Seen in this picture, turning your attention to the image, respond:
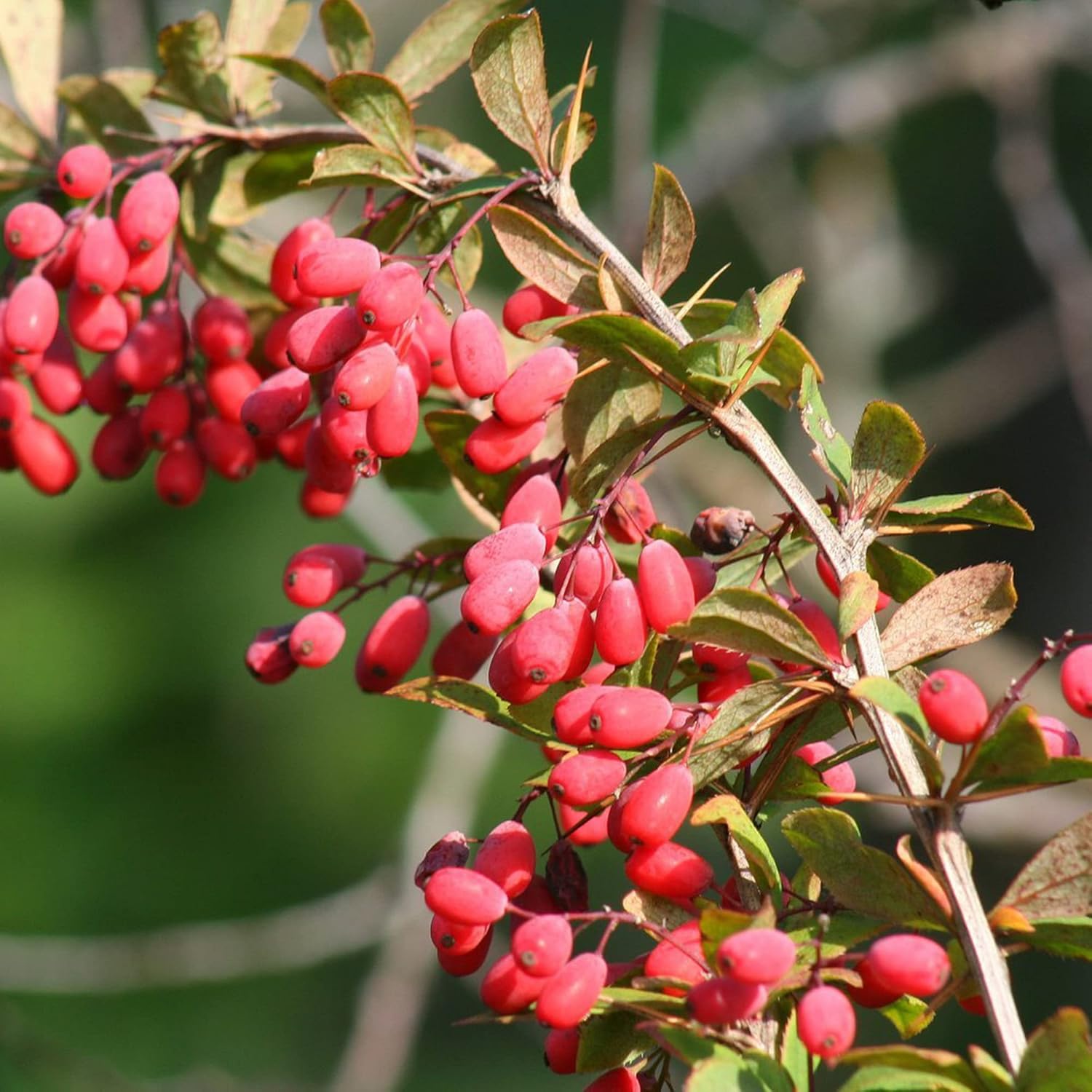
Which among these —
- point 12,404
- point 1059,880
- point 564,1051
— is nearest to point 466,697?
point 564,1051

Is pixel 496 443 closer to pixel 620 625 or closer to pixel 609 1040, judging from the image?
pixel 620 625

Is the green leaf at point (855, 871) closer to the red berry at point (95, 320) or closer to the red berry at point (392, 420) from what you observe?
the red berry at point (392, 420)

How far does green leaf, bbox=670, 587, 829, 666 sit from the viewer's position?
56 centimetres

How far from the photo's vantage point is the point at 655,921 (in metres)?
0.60

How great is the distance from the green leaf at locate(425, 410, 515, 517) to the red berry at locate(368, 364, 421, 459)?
0.26ft

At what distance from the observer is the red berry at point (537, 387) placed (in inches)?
26.0

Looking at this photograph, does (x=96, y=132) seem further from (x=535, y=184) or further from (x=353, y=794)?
(x=353, y=794)

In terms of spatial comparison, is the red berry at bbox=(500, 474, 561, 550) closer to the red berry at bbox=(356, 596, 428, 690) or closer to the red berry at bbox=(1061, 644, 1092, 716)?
the red berry at bbox=(356, 596, 428, 690)

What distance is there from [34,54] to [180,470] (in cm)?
31

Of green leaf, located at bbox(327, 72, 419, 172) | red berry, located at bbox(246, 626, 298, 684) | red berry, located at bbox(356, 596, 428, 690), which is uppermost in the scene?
green leaf, located at bbox(327, 72, 419, 172)

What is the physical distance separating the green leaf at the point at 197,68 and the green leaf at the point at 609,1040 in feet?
2.01

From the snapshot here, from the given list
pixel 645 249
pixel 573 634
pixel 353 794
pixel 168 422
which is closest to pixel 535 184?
pixel 645 249

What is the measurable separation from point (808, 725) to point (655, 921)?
0.38 ft

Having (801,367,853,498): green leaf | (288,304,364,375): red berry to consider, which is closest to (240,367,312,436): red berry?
(288,304,364,375): red berry
